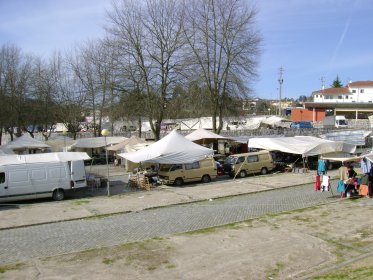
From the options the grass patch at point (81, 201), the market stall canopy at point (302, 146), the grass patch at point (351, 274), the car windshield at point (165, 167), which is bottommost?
the grass patch at point (81, 201)

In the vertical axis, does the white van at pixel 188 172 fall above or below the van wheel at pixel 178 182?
above

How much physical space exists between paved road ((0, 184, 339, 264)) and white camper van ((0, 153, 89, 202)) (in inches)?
210

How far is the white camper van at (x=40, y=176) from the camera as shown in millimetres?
19438

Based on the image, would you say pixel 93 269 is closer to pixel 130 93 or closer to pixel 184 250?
pixel 184 250

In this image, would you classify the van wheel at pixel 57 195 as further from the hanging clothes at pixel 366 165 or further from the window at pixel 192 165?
the hanging clothes at pixel 366 165

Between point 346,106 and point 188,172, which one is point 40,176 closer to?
point 188,172

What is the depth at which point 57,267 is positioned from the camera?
396 inches

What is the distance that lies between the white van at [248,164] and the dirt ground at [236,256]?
12.5 m

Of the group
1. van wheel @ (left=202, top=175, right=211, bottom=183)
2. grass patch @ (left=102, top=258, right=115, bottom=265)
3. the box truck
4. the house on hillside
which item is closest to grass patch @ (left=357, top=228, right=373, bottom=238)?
grass patch @ (left=102, top=258, right=115, bottom=265)

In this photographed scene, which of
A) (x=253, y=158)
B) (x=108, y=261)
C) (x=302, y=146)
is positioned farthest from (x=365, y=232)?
(x=302, y=146)

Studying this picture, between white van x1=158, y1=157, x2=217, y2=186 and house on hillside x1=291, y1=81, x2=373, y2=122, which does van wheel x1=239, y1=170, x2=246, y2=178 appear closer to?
white van x1=158, y1=157, x2=217, y2=186

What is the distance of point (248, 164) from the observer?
2706cm

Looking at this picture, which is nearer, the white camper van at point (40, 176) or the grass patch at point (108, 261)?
the grass patch at point (108, 261)

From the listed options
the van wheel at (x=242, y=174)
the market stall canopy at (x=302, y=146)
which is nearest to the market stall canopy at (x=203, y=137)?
the market stall canopy at (x=302, y=146)
